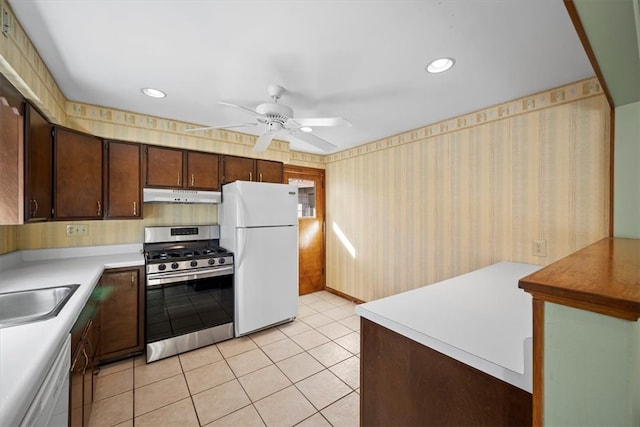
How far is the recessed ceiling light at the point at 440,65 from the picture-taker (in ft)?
5.53

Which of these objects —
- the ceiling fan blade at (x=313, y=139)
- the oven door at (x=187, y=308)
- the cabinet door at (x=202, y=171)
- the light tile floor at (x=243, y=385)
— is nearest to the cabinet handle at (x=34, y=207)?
the oven door at (x=187, y=308)

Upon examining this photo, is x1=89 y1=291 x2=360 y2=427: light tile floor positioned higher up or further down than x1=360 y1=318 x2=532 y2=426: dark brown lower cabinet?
further down

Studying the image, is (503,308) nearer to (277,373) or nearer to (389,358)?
(389,358)

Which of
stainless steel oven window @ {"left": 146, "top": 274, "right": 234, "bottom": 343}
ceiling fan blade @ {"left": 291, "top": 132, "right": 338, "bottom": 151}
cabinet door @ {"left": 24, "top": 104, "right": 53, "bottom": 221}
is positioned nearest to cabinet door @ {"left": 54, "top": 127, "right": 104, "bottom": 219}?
cabinet door @ {"left": 24, "top": 104, "right": 53, "bottom": 221}

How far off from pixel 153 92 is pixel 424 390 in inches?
109

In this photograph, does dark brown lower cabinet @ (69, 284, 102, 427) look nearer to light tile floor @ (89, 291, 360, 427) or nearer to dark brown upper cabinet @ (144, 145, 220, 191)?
light tile floor @ (89, 291, 360, 427)

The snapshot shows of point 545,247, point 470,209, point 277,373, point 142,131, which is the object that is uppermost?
point 142,131

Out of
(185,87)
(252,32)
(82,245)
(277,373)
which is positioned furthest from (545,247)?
(82,245)

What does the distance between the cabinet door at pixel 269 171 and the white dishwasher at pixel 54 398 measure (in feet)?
8.08

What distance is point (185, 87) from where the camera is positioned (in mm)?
2094

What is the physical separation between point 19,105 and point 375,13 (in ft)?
6.68

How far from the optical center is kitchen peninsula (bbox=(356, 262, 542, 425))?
0.77m

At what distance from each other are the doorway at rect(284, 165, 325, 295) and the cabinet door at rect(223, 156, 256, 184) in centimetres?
87

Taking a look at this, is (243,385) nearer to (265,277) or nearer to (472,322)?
(265,277)
